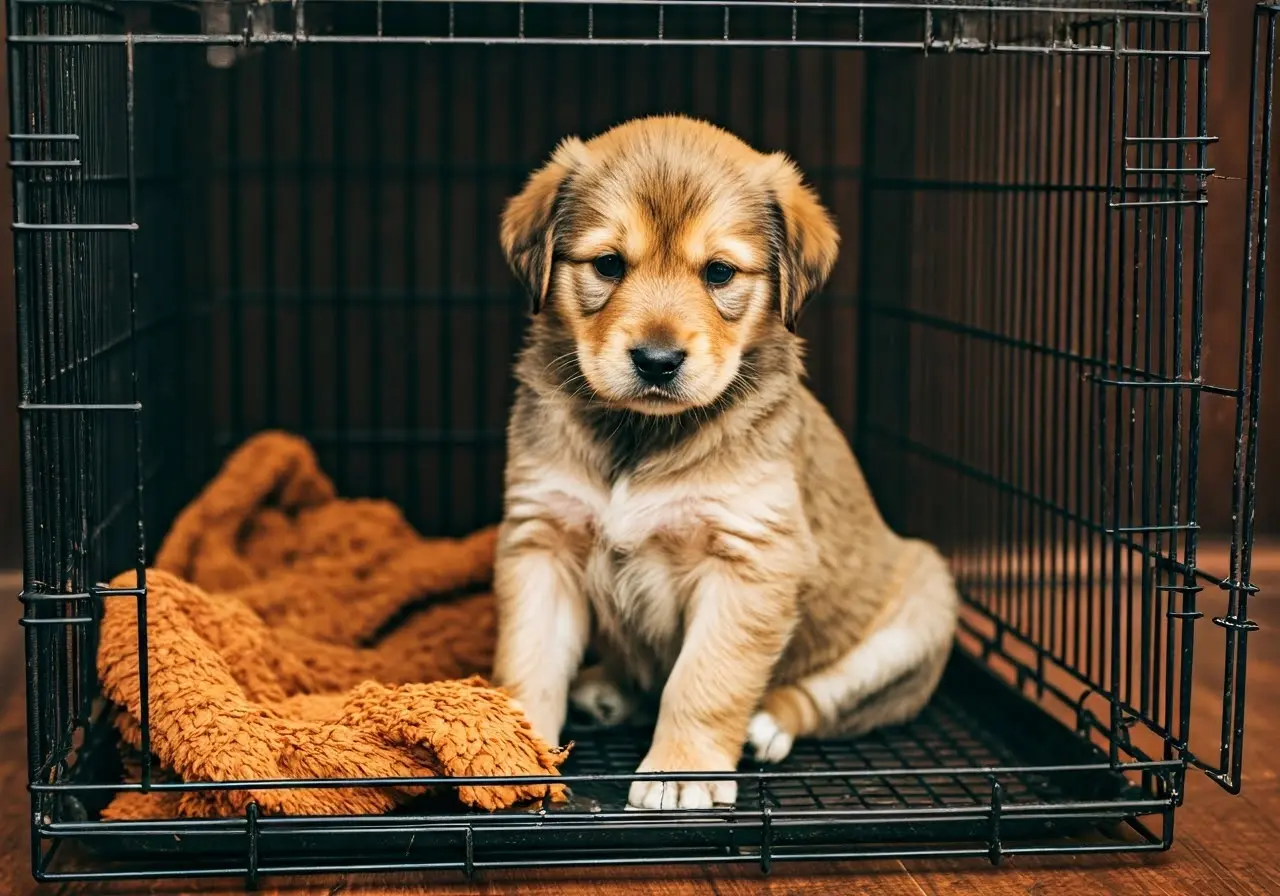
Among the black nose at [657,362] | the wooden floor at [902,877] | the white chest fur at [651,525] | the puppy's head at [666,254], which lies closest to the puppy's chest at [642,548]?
the white chest fur at [651,525]

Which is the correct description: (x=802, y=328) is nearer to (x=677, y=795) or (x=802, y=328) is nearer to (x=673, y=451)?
(x=673, y=451)

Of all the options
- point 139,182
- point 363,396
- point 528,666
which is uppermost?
point 139,182

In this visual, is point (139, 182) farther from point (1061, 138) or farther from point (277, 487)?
point (1061, 138)

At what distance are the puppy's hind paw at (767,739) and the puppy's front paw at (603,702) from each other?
1.04 feet

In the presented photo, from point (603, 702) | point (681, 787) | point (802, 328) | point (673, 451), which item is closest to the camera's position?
point (681, 787)

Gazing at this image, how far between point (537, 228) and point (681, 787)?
38.5 inches

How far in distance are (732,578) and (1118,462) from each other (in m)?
0.68

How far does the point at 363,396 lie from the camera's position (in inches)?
175

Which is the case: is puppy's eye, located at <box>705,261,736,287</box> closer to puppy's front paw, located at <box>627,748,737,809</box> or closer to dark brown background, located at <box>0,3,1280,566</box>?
puppy's front paw, located at <box>627,748,737,809</box>

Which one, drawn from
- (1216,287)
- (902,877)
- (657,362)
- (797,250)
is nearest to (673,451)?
(657,362)

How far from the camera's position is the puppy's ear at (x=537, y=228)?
109 inches

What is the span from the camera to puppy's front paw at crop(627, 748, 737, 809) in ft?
8.52

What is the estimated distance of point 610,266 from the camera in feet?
8.87

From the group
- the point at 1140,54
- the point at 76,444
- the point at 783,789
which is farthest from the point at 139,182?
the point at 1140,54
